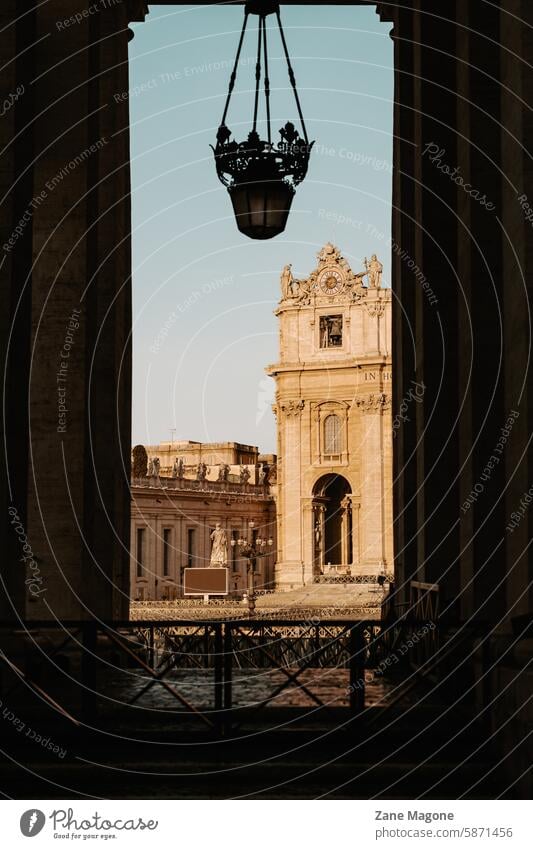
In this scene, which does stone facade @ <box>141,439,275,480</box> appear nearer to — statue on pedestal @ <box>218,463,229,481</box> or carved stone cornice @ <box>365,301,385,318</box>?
statue on pedestal @ <box>218,463,229,481</box>

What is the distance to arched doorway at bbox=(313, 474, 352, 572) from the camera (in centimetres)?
8381

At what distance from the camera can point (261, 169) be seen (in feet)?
36.5

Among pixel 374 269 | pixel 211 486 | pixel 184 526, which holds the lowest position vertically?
pixel 184 526

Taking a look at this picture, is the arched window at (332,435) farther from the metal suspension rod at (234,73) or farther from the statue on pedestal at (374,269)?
the metal suspension rod at (234,73)

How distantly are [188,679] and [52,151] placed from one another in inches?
227

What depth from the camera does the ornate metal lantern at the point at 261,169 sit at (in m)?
11.1

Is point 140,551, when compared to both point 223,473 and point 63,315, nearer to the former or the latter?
point 223,473

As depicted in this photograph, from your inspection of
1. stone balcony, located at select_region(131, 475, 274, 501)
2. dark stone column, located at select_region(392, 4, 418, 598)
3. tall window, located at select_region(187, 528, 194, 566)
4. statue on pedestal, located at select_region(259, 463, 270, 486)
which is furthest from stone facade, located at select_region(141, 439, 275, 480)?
dark stone column, located at select_region(392, 4, 418, 598)

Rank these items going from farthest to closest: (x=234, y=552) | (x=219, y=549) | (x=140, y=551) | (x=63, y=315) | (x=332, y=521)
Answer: (x=234, y=552), (x=332, y=521), (x=140, y=551), (x=219, y=549), (x=63, y=315)

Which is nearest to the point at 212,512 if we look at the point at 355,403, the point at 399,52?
the point at 355,403

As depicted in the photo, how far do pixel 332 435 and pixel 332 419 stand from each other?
3.23 feet

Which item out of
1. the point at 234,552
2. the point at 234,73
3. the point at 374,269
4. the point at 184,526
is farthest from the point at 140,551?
the point at 234,73

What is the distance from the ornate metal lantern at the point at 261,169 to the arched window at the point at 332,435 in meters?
73.6

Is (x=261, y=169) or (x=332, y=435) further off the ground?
(x=332, y=435)
